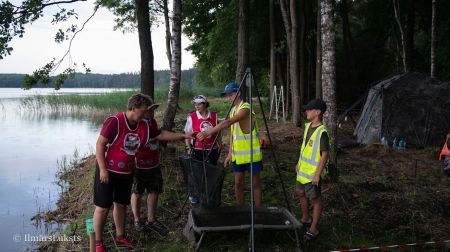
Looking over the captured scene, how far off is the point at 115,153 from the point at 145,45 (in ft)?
14.8

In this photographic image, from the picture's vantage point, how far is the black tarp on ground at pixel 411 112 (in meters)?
11.1

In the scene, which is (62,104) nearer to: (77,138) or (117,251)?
(77,138)

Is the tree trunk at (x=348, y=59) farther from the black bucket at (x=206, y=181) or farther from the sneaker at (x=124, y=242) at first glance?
the sneaker at (x=124, y=242)

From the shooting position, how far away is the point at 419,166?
29.5ft

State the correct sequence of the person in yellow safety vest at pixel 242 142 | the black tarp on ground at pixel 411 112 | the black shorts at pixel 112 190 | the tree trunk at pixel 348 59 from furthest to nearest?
1. the tree trunk at pixel 348 59
2. the black tarp on ground at pixel 411 112
3. the person in yellow safety vest at pixel 242 142
4. the black shorts at pixel 112 190

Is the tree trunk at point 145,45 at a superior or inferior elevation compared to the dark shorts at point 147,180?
superior

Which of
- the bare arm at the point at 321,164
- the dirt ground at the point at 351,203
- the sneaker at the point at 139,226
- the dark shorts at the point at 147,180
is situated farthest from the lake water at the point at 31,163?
the bare arm at the point at 321,164

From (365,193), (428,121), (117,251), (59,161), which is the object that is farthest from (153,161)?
(59,161)

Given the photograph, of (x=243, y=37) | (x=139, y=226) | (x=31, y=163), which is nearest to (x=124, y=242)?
(x=139, y=226)

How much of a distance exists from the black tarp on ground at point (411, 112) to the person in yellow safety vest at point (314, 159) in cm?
696

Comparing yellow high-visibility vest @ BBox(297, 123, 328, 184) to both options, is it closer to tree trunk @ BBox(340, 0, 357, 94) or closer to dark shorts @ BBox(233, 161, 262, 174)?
dark shorts @ BBox(233, 161, 262, 174)

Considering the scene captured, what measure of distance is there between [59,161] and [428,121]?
1126 centimetres

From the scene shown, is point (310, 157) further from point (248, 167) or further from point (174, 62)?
point (174, 62)

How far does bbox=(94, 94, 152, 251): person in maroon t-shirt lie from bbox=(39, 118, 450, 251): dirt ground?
2.42ft
